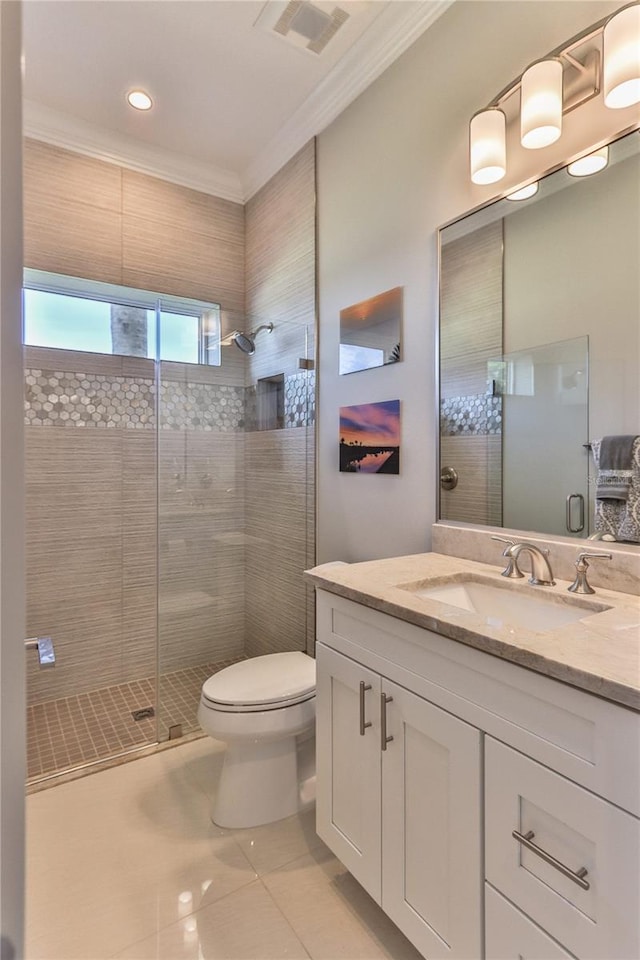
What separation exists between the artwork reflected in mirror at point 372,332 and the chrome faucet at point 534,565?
87 cm

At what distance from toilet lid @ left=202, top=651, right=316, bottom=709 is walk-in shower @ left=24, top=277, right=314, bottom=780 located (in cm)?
46

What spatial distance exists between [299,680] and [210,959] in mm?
740

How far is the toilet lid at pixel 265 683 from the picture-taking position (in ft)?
5.25

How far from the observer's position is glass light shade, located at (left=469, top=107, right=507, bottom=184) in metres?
1.37

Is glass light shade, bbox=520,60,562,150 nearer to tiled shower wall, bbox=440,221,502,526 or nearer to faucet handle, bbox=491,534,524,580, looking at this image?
tiled shower wall, bbox=440,221,502,526

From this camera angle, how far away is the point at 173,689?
2.29m

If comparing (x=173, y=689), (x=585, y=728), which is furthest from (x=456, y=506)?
(x=173, y=689)

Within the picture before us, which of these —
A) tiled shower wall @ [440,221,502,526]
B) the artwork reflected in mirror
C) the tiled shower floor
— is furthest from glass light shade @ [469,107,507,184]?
the tiled shower floor

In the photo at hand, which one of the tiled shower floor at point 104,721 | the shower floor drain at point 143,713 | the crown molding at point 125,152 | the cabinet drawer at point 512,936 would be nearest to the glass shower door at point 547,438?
the cabinet drawer at point 512,936

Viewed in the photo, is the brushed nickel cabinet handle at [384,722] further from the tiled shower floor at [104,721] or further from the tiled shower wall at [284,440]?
the tiled shower floor at [104,721]

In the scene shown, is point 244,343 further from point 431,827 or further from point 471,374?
point 431,827

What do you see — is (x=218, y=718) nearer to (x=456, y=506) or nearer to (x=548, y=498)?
(x=456, y=506)

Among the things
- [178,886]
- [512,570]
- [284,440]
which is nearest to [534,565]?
[512,570]

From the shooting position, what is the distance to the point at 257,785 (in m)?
1.62
